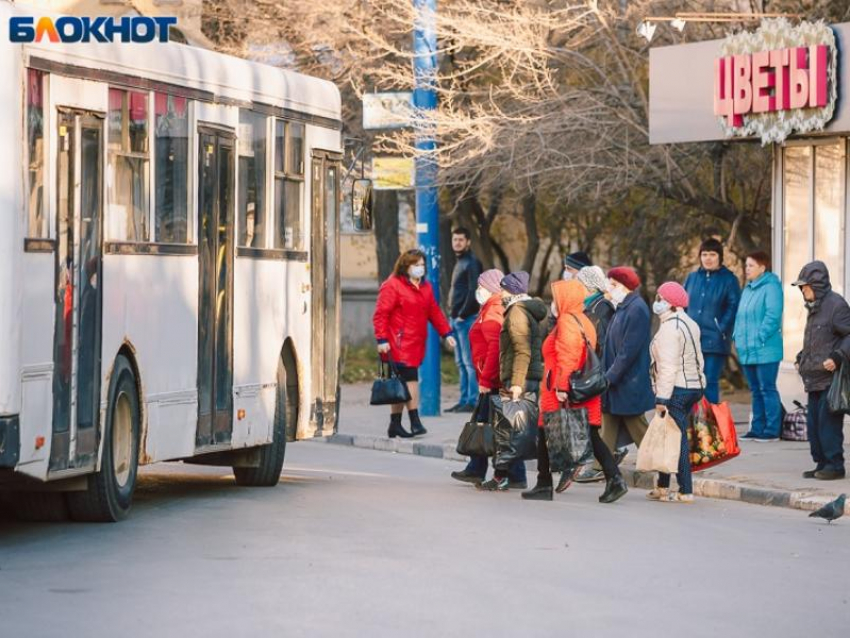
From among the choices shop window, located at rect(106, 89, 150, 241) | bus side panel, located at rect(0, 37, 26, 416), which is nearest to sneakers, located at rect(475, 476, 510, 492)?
shop window, located at rect(106, 89, 150, 241)

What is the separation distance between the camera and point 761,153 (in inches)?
922

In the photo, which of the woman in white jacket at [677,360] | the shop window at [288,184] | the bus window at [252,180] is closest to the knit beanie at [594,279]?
the woman in white jacket at [677,360]

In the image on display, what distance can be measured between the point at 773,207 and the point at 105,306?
33.2 ft

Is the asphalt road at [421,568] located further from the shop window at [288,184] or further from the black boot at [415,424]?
the black boot at [415,424]

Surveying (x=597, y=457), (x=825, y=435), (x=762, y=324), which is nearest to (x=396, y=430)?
(x=762, y=324)

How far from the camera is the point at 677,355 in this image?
45.8ft

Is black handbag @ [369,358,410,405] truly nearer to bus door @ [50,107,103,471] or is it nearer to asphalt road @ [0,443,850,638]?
asphalt road @ [0,443,850,638]

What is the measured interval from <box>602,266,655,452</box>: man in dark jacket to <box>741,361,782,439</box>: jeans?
3522mm

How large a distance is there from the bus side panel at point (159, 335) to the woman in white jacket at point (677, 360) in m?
3.25

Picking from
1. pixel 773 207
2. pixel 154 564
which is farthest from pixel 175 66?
pixel 773 207

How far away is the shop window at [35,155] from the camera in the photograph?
1070cm

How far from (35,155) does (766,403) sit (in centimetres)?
966

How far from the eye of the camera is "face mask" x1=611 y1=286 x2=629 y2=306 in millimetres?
15109

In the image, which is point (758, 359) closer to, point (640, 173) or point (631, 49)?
point (640, 173)
